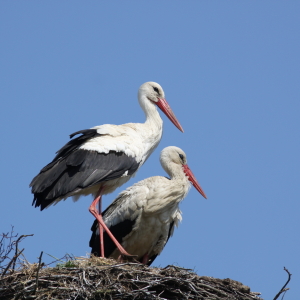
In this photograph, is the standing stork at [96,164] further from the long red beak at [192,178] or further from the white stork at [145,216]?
the long red beak at [192,178]

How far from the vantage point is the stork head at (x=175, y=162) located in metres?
10.5

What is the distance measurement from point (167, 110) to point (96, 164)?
6.17ft

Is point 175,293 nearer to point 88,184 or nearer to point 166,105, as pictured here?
point 88,184

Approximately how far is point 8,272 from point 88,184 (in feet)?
6.10

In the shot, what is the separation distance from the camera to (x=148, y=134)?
418 inches

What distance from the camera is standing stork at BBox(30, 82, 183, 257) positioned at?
9.70m

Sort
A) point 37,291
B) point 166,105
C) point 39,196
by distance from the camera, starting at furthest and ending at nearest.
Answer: point 166,105 < point 39,196 < point 37,291

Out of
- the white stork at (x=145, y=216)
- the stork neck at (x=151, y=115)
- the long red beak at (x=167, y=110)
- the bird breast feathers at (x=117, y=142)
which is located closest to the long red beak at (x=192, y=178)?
the white stork at (x=145, y=216)

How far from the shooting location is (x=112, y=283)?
318 inches

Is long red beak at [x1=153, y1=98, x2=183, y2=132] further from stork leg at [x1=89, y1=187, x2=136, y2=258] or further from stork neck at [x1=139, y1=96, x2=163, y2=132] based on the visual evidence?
stork leg at [x1=89, y1=187, x2=136, y2=258]

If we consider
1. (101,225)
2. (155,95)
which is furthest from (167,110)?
(101,225)

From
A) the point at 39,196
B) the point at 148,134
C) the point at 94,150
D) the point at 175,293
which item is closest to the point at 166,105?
the point at 148,134

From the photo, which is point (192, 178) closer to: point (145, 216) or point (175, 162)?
point (175, 162)

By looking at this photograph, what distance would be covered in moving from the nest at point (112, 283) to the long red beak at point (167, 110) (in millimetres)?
3339
